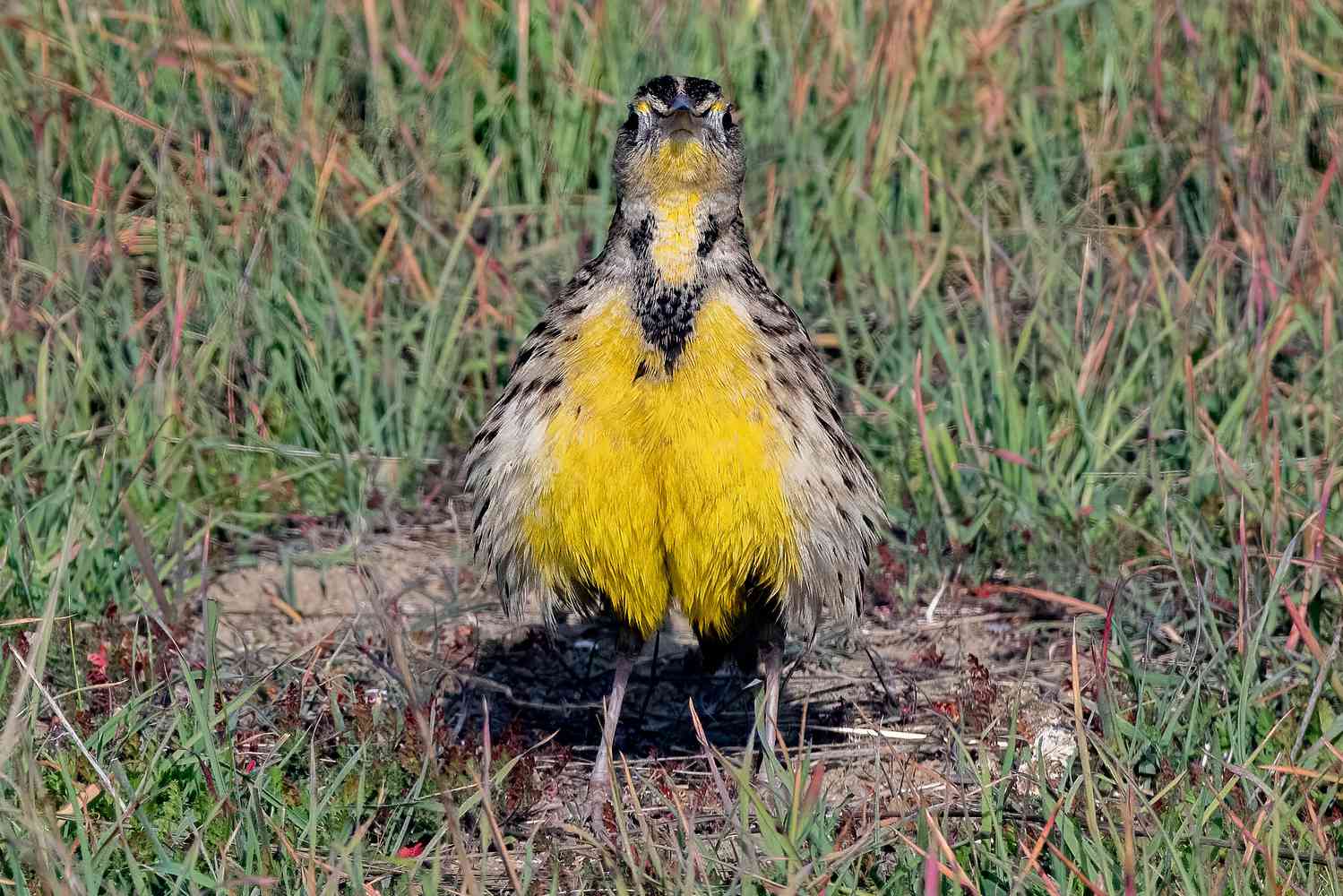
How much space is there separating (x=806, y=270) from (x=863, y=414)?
21.5 inches

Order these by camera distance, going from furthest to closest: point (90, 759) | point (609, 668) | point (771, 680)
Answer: point (609, 668) < point (771, 680) < point (90, 759)

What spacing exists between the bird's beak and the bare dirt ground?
1.09 metres

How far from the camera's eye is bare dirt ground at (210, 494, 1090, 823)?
4.05m

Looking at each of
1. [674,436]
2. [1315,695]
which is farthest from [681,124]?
[1315,695]

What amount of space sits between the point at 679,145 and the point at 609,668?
1517 mm

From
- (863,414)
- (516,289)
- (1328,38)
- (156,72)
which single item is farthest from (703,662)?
(1328,38)

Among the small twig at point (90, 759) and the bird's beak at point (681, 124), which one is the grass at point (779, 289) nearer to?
the small twig at point (90, 759)

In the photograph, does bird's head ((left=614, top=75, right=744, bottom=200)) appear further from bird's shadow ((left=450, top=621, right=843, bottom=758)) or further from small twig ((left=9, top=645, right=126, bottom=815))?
small twig ((left=9, top=645, right=126, bottom=815))

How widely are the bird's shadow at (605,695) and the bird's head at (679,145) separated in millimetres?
1067

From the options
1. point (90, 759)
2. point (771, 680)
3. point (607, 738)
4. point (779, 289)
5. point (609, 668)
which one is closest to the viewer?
point (90, 759)

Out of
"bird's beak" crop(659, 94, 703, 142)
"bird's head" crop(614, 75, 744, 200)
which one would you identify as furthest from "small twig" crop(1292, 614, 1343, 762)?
"bird's beak" crop(659, 94, 703, 142)

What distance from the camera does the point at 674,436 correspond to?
3.49m

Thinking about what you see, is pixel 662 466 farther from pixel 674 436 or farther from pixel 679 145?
pixel 679 145

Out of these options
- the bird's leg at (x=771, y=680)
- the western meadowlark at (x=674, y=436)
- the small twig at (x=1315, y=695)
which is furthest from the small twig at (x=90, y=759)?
the small twig at (x=1315, y=695)
